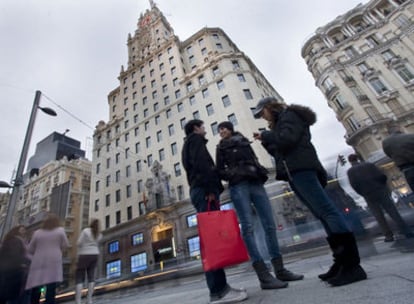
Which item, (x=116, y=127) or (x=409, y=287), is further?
(x=116, y=127)

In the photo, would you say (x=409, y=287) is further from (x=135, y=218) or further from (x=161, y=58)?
(x=161, y=58)

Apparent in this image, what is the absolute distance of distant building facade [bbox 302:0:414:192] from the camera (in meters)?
23.1

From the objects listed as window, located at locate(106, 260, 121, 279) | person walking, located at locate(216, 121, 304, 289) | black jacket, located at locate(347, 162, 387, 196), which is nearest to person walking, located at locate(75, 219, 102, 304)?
person walking, located at locate(216, 121, 304, 289)

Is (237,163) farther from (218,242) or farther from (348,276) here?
(348,276)

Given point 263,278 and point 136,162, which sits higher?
point 136,162

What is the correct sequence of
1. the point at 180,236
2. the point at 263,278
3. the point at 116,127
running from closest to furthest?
the point at 263,278 < the point at 180,236 < the point at 116,127

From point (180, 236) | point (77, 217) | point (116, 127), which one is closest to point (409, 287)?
point (180, 236)

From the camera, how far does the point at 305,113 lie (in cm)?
231

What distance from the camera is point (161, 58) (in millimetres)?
35469

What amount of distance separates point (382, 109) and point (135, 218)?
29.5 m

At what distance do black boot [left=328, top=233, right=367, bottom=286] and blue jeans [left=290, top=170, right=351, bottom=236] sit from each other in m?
0.08

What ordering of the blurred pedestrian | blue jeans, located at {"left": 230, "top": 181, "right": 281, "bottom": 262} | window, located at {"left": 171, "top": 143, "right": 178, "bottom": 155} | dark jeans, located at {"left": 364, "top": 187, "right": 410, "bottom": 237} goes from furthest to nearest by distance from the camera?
window, located at {"left": 171, "top": 143, "right": 178, "bottom": 155}
dark jeans, located at {"left": 364, "top": 187, "right": 410, "bottom": 237}
the blurred pedestrian
blue jeans, located at {"left": 230, "top": 181, "right": 281, "bottom": 262}

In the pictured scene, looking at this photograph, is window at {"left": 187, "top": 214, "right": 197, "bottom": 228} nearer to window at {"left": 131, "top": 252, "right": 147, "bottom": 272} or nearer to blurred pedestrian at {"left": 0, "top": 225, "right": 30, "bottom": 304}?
window at {"left": 131, "top": 252, "right": 147, "bottom": 272}

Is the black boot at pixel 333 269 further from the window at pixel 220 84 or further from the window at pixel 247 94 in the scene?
the window at pixel 220 84
